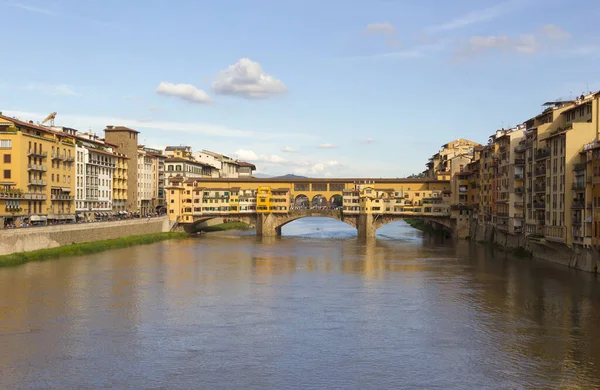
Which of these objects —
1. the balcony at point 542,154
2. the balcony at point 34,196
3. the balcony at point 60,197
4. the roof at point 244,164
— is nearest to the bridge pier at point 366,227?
the balcony at point 542,154

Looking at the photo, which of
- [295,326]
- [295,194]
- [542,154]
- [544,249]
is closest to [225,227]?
[295,194]

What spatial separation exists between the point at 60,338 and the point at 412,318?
1406 centimetres

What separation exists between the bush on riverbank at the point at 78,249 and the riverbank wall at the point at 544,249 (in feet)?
104

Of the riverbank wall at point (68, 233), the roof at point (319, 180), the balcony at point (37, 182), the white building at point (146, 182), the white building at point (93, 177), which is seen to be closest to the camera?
the riverbank wall at point (68, 233)

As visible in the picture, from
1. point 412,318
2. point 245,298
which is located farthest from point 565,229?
point 245,298

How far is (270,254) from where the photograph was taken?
55031mm

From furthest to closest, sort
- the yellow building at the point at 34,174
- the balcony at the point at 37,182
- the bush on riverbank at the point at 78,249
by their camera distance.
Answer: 1. the balcony at the point at 37,182
2. the yellow building at the point at 34,174
3. the bush on riverbank at the point at 78,249

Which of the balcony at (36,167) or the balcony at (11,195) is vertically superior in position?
the balcony at (36,167)

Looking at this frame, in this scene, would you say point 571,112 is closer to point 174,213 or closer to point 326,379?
point 326,379

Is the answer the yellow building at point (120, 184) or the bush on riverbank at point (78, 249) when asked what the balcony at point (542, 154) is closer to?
the bush on riverbank at point (78, 249)

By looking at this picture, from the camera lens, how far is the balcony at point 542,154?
44.4 metres

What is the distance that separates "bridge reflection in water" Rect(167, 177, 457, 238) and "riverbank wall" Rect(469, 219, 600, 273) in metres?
9.20

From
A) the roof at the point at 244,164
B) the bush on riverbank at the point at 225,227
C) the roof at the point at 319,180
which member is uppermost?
the roof at the point at 244,164

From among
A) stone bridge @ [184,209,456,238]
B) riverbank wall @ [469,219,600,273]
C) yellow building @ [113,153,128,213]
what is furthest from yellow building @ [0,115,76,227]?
riverbank wall @ [469,219,600,273]
